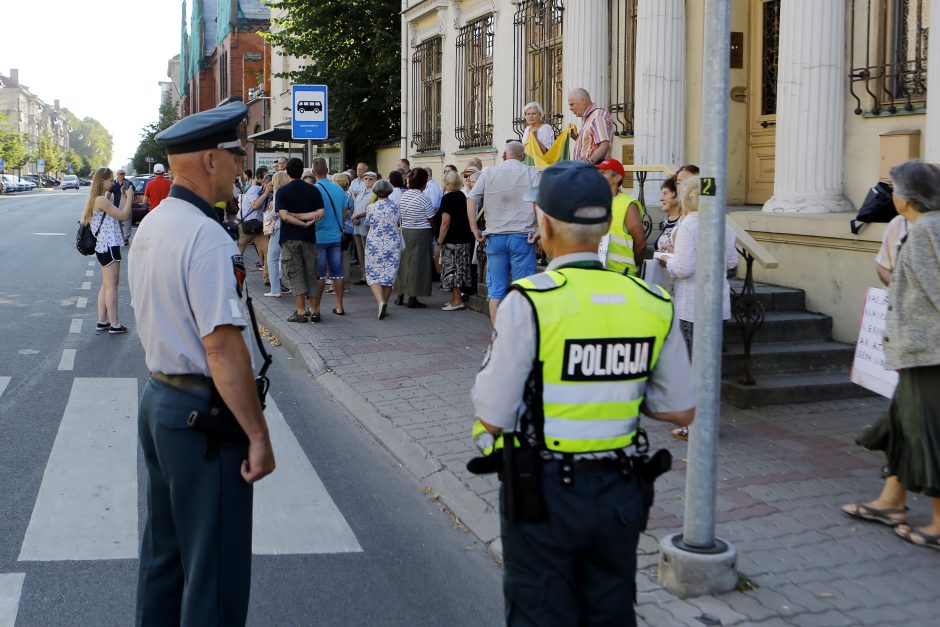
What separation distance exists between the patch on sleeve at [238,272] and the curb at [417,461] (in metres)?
2.12

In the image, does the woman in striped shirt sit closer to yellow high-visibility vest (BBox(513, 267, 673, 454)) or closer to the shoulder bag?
the shoulder bag

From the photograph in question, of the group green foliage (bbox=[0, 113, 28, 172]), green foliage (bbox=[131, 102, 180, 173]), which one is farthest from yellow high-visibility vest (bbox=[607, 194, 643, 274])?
green foliage (bbox=[0, 113, 28, 172])

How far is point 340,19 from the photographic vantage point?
2389 cm

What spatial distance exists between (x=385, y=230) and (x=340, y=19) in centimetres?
1240

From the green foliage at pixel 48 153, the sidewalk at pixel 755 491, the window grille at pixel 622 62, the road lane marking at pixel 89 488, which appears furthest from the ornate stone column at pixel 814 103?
the green foliage at pixel 48 153

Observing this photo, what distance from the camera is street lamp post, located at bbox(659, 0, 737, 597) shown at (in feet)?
14.0

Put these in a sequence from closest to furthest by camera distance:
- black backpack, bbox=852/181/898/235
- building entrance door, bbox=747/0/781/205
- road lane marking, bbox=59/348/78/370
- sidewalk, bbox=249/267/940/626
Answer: sidewalk, bbox=249/267/940/626
black backpack, bbox=852/181/898/235
road lane marking, bbox=59/348/78/370
building entrance door, bbox=747/0/781/205

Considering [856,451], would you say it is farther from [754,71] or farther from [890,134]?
[754,71]

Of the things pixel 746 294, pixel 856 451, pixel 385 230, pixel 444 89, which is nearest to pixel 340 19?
pixel 444 89

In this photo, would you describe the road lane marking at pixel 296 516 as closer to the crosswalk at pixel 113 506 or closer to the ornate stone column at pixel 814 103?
the crosswalk at pixel 113 506

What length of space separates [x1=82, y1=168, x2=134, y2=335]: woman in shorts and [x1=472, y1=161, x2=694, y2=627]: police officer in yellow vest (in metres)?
9.55

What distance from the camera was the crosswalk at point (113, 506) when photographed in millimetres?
4992

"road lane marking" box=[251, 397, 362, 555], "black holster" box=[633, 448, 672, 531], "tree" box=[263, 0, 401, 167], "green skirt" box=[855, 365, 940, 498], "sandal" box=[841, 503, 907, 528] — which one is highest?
"tree" box=[263, 0, 401, 167]

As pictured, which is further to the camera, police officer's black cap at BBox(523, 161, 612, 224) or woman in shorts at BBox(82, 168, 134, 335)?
woman in shorts at BBox(82, 168, 134, 335)
